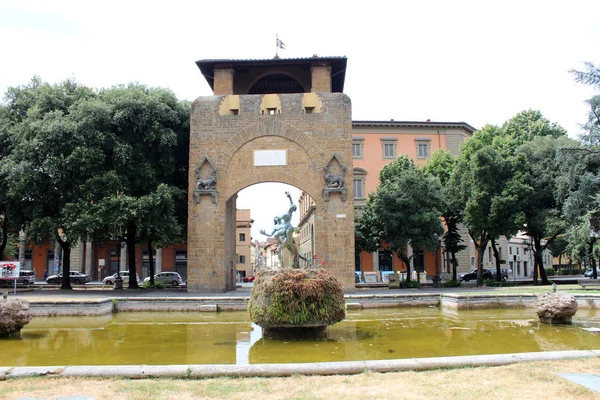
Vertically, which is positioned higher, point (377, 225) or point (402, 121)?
point (402, 121)

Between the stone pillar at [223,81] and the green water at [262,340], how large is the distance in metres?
14.5

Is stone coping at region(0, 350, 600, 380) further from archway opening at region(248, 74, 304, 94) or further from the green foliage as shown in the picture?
archway opening at region(248, 74, 304, 94)

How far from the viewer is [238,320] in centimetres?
1305

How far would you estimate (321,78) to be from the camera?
2492 cm

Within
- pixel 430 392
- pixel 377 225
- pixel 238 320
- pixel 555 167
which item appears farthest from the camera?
pixel 377 225

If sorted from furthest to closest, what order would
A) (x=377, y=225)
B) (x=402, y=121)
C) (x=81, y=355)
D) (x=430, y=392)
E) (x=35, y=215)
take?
(x=402, y=121), (x=377, y=225), (x=35, y=215), (x=81, y=355), (x=430, y=392)

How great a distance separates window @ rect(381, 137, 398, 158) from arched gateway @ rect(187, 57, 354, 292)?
25565 mm

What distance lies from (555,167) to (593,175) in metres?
5.17

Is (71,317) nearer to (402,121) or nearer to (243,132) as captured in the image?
(243,132)

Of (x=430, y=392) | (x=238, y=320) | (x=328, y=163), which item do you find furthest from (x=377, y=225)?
(x=430, y=392)

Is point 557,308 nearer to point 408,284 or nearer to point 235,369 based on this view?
point 235,369

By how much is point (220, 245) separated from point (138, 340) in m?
14.1

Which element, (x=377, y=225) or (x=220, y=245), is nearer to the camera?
(x=220, y=245)

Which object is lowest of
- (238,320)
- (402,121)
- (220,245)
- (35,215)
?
(238,320)
